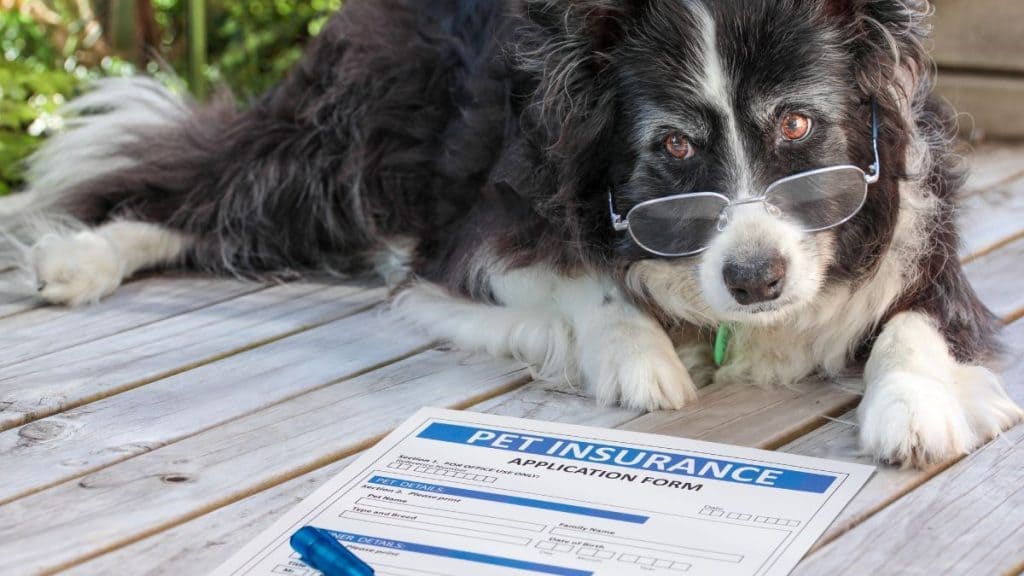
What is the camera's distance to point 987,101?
191 inches

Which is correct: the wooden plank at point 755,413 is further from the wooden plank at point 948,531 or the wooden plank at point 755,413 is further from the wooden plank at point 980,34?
the wooden plank at point 980,34

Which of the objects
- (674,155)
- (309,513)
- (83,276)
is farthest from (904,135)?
(83,276)

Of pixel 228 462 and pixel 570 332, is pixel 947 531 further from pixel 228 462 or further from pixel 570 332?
pixel 228 462

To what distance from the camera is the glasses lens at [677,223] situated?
2564 mm

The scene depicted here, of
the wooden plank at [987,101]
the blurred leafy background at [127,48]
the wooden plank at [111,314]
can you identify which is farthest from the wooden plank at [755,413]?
the wooden plank at [987,101]

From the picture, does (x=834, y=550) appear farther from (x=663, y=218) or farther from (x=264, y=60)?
(x=264, y=60)

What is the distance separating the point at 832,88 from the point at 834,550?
38.7 inches

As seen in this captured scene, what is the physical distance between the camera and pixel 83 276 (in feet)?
11.2

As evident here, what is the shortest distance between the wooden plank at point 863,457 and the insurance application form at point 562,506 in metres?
0.02

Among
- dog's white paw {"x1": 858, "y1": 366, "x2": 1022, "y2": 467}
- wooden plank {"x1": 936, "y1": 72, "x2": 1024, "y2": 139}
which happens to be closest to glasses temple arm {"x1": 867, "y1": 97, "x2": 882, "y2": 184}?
dog's white paw {"x1": 858, "y1": 366, "x2": 1022, "y2": 467}

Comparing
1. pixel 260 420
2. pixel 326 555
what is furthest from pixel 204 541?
pixel 260 420

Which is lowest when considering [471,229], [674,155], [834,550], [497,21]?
[834,550]

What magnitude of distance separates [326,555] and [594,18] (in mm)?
1253

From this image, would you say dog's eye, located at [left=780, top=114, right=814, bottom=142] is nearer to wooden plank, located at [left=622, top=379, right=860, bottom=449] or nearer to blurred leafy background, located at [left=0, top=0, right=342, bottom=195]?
wooden plank, located at [left=622, top=379, right=860, bottom=449]
